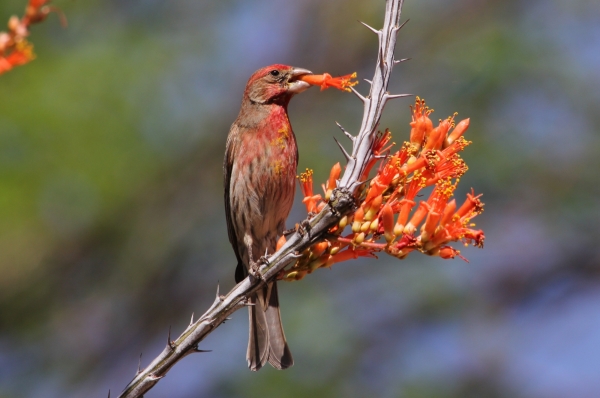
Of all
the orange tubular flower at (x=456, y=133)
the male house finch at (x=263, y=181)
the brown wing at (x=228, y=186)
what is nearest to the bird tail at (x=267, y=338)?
the male house finch at (x=263, y=181)

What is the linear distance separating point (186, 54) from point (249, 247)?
16.0ft

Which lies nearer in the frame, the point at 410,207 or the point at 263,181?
the point at 410,207

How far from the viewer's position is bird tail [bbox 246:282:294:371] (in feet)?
14.3

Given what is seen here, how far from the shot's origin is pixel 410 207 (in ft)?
9.27

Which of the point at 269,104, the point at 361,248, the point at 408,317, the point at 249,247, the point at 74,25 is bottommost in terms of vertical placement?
the point at 361,248

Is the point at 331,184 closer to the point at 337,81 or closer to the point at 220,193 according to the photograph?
the point at 337,81

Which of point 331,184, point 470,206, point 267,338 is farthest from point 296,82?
point 470,206

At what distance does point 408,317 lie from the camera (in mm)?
9953

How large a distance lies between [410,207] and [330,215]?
35cm

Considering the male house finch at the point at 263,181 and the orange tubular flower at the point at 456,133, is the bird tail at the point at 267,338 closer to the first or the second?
the male house finch at the point at 263,181

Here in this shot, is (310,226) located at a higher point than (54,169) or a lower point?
lower

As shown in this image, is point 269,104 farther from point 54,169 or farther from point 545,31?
point 545,31

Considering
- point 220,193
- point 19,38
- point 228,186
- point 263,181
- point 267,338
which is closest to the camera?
point 19,38

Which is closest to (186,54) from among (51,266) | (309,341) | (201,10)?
(201,10)
